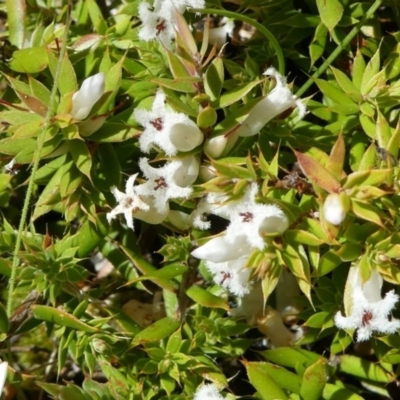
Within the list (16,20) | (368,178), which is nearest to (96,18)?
(16,20)

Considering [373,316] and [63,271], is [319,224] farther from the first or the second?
[63,271]

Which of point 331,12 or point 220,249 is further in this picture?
point 331,12

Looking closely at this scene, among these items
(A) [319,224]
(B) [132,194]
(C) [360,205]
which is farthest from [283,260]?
(B) [132,194]

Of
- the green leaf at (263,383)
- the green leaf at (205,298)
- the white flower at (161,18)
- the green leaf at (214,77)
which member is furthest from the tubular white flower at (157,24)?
the green leaf at (263,383)

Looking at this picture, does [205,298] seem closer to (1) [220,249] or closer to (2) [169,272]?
(2) [169,272]

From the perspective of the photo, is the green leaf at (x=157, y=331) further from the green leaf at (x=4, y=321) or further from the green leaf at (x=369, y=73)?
the green leaf at (x=369, y=73)

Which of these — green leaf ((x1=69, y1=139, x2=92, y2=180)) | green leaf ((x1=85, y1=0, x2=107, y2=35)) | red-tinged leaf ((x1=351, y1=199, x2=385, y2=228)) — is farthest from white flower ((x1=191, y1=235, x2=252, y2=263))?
green leaf ((x1=85, y1=0, x2=107, y2=35))
